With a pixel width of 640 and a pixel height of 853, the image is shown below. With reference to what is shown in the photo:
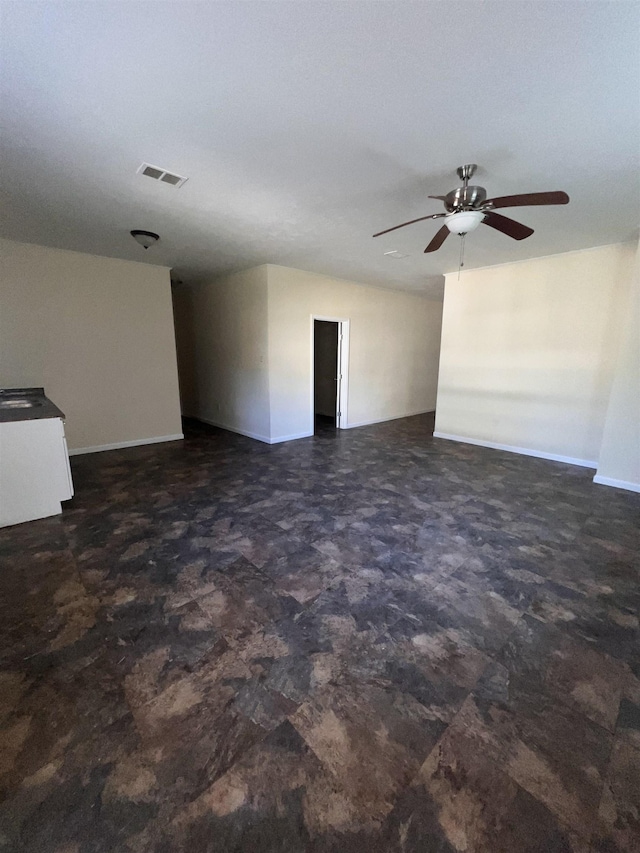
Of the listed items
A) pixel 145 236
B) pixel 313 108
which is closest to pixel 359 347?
pixel 145 236

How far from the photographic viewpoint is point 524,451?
201 inches

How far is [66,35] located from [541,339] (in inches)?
210

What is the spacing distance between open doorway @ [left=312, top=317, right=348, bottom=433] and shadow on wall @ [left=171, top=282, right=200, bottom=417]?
98.1 inches

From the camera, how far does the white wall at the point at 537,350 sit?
167 inches

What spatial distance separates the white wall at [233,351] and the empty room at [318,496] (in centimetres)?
84

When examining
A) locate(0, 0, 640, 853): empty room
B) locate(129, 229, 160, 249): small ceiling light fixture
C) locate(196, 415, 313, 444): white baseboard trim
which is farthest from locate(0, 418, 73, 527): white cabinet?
locate(196, 415, 313, 444): white baseboard trim

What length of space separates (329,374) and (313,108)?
5590 millimetres

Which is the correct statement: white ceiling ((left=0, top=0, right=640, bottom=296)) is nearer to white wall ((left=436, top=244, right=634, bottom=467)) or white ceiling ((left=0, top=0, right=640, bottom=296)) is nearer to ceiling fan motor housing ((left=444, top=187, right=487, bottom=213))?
ceiling fan motor housing ((left=444, top=187, right=487, bottom=213))

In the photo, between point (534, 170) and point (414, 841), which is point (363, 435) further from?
point (414, 841)

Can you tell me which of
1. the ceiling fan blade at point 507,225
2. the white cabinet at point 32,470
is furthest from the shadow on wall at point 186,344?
the ceiling fan blade at point 507,225

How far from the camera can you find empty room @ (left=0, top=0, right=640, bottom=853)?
120 cm

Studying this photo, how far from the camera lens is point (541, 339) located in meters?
4.74

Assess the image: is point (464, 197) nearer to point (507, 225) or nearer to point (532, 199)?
point (507, 225)

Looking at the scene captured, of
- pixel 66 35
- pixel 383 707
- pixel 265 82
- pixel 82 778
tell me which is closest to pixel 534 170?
pixel 265 82
